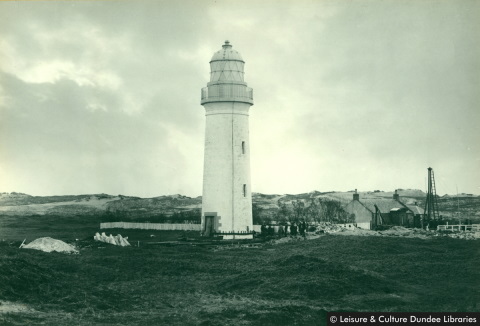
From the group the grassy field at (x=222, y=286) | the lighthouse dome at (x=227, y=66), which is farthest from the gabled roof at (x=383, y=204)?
the grassy field at (x=222, y=286)

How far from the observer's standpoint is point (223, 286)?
73.9 feet

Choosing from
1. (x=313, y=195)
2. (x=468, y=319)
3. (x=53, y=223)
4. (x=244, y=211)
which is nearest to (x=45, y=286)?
(x=468, y=319)

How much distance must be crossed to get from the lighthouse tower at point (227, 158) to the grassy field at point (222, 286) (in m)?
6.49

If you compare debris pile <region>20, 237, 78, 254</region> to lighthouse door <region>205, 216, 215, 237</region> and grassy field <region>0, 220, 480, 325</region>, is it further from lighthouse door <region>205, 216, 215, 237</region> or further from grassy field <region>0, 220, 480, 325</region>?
lighthouse door <region>205, 216, 215, 237</region>

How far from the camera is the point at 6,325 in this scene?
50.3 feet

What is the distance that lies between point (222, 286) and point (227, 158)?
16114 millimetres

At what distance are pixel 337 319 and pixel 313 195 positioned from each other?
9979cm

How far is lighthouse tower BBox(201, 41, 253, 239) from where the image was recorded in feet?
125

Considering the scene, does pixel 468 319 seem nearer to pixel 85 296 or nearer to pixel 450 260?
pixel 85 296

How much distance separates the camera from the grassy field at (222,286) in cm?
1767

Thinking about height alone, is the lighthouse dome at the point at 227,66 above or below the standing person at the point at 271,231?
above

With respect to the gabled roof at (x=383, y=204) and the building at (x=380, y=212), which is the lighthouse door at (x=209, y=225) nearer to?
the building at (x=380, y=212)

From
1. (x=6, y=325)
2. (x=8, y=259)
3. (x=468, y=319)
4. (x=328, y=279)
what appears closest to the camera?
(x=6, y=325)

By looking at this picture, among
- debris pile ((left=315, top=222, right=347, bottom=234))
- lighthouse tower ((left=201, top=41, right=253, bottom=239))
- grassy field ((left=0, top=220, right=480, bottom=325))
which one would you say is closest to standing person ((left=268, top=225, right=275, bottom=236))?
lighthouse tower ((left=201, top=41, right=253, bottom=239))
